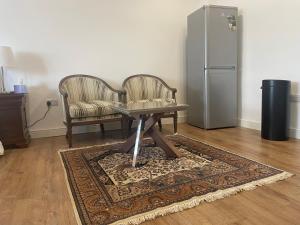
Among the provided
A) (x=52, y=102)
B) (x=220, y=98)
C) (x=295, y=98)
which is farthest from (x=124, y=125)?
(x=295, y=98)

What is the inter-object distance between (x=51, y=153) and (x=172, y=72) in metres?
2.48

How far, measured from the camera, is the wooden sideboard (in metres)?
3.06

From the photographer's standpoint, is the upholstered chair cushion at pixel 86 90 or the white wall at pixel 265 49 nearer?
the white wall at pixel 265 49

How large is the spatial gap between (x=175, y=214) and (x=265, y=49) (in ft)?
9.74

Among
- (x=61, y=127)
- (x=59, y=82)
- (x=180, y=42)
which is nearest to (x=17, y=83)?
(x=59, y=82)

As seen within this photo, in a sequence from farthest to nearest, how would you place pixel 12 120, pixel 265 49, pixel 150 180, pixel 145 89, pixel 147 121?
pixel 145 89 → pixel 265 49 → pixel 12 120 → pixel 147 121 → pixel 150 180

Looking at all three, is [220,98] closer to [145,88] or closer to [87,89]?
[145,88]

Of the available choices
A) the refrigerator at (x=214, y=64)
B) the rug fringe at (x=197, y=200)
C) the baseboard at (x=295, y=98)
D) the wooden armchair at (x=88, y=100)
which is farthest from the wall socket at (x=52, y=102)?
the baseboard at (x=295, y=98)

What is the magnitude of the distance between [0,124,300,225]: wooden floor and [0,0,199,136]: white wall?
3.93ft

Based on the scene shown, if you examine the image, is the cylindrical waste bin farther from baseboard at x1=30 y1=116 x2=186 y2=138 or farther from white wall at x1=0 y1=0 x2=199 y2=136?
baseboard at x1=30 y1=116 x2=186 y2=138

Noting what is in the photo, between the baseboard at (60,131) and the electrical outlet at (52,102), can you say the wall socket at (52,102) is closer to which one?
the electrical outlet at (52,102)

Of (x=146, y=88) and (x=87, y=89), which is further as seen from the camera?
(x=146, y=88)

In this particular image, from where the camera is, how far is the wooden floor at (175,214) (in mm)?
1520

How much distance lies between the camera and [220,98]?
3992 mm
